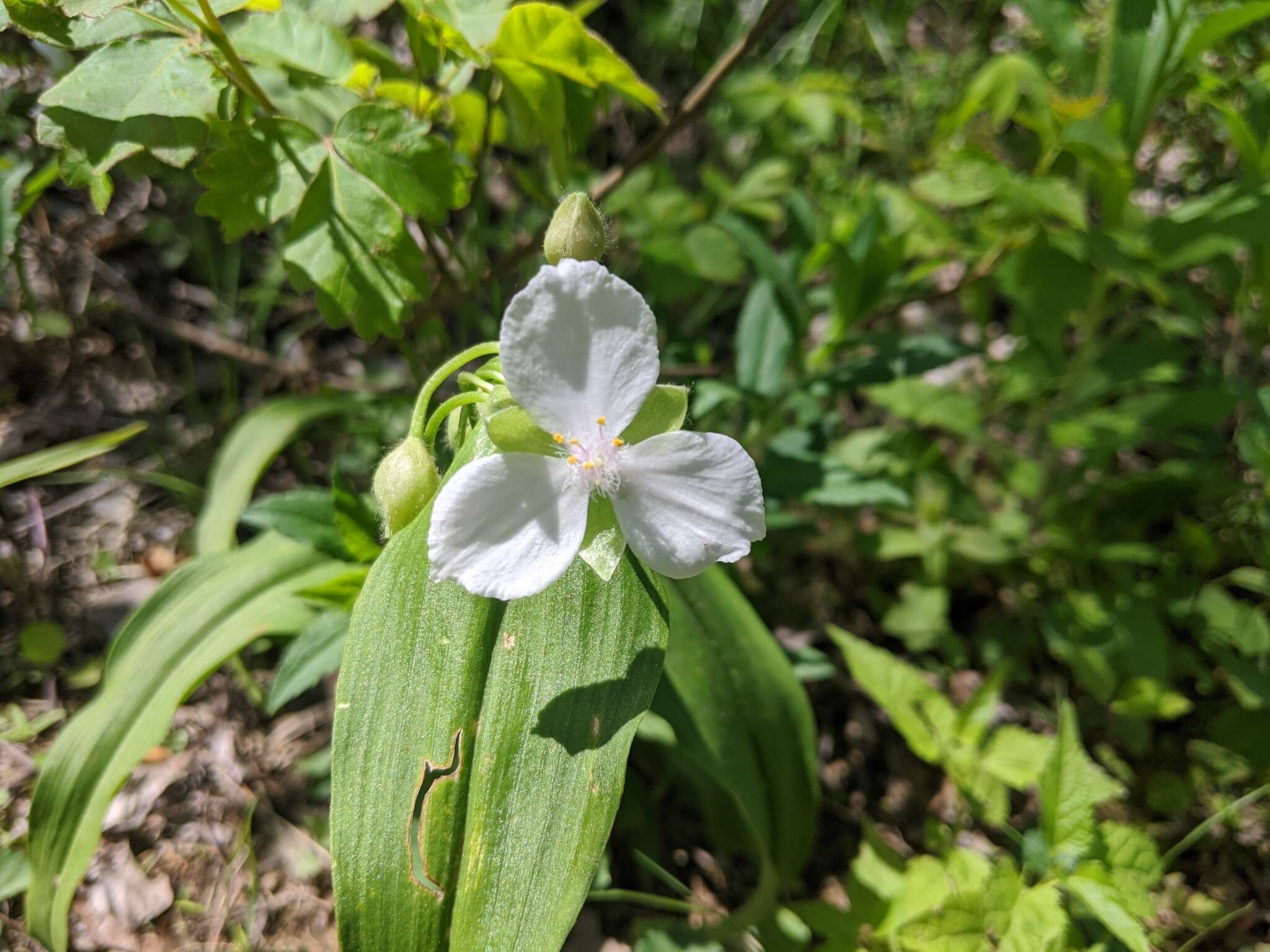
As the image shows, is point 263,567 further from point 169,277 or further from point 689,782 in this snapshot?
point 169,277

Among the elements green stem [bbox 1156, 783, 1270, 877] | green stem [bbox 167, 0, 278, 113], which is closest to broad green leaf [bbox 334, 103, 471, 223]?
green stem [bbox 167, 0, 278, 113]

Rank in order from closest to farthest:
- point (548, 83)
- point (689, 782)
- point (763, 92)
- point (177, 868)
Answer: point (548, 83) → point (177, 868) → point (689, 782) → point (763, 92)

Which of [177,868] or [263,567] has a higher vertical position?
[263,567]

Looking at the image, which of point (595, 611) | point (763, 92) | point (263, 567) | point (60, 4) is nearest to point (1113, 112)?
point (763, 92)

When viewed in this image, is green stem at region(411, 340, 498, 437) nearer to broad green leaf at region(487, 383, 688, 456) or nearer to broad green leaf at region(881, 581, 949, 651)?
broad green leaf at region(487, 383, 688, 456)

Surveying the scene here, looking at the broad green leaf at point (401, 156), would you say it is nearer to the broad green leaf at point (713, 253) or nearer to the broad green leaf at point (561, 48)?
the broad green leaf at point (561, 48)

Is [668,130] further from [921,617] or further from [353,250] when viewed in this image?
[921,617]

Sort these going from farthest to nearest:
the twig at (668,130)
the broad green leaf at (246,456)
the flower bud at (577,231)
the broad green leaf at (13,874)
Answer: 1. the broad green leaf at (246,456)
2. the twig at (668,130)
3. the broad green leaf at (13,874)
4. the flower bud at (577,231)

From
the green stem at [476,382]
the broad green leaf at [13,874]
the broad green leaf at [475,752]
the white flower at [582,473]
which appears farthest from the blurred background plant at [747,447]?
the white flower at [582,473]

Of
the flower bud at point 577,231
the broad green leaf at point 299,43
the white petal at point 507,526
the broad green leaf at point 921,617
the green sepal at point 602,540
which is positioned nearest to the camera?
the white petal at point 507,526
